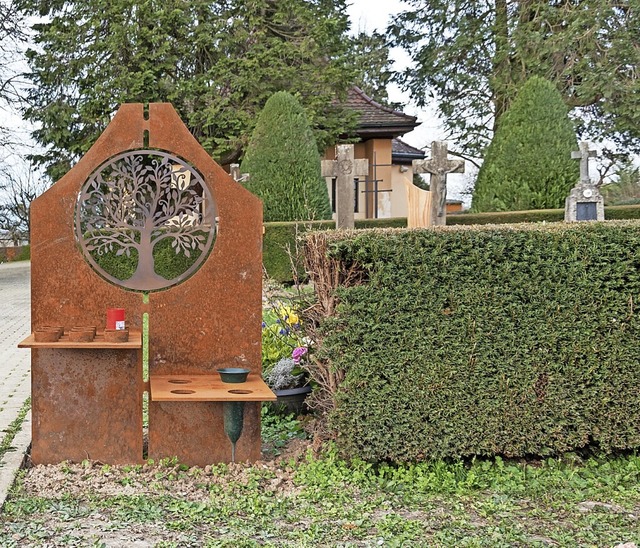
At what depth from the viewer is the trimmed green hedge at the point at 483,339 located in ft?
14.6

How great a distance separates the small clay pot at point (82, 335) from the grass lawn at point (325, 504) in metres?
0.78

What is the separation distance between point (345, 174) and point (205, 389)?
11.1 metres

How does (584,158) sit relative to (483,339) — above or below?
above

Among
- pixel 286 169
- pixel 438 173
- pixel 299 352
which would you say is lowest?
pixel 299 352

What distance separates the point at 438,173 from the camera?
14734 mm

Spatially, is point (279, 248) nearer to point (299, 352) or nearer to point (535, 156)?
point (535, 156)

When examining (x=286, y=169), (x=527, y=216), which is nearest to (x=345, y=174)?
(x=286, y=169)

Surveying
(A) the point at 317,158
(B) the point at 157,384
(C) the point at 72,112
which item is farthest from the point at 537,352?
(C) the point at 72,112

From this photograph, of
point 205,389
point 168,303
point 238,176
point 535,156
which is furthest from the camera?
point 238,176

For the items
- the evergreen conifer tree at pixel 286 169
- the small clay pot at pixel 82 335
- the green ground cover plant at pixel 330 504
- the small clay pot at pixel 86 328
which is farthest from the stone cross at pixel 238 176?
the green ground cover plant at pixel 330 504

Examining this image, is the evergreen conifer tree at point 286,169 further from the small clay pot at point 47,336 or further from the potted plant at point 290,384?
the small clay pot at point 47,336

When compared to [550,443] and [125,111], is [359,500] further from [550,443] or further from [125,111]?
[125,111]

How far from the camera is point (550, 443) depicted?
4.64 m

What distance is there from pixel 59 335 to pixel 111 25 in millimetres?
18968
